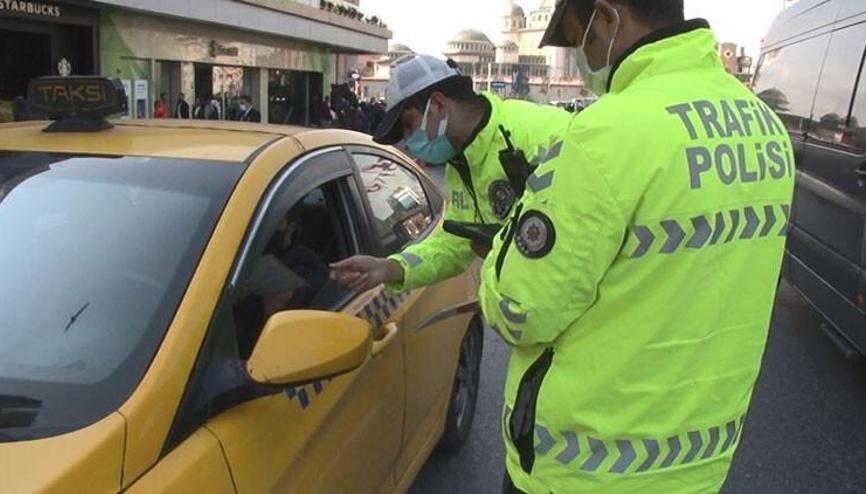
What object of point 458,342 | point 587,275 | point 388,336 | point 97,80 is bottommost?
point 458,342

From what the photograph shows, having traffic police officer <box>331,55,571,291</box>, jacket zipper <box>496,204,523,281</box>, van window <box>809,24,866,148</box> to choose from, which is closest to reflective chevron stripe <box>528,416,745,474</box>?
jacket zipper <box>496,204,523,281</box>

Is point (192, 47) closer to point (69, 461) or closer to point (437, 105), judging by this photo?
point (437, 105)

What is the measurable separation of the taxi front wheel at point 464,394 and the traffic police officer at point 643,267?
1935 mm

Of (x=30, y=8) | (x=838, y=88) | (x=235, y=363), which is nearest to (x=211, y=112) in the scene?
(x=30, y=8)

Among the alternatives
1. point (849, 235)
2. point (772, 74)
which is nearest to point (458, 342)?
point (849, 235)

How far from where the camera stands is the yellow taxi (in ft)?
5.16

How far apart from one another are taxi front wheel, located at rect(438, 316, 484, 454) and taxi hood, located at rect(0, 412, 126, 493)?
6.87 ft

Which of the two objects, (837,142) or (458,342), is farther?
(837,142)

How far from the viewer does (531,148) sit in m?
2.71

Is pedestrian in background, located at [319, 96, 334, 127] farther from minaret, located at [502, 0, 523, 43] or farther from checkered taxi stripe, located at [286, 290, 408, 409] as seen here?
minaret, located at [502, 0, 523, 43]

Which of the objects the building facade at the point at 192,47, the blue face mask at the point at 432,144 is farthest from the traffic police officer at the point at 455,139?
the building facade at the point at 192,47

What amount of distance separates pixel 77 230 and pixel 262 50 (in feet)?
84.3

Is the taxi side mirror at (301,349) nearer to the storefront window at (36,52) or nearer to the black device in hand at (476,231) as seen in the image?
the black device in hand at (476,231)

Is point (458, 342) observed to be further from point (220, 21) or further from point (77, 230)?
point (220, 21)
